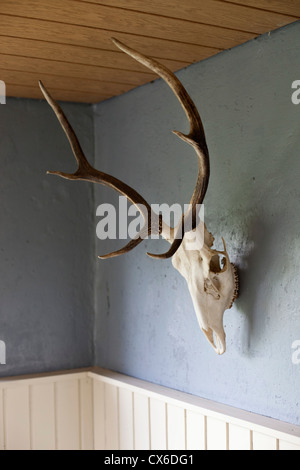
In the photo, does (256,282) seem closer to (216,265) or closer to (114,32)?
(216,265)

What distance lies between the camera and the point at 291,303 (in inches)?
71.2

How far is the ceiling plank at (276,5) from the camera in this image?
5.37 feet

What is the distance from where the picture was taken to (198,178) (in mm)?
1766

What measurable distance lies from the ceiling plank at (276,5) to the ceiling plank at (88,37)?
335mm

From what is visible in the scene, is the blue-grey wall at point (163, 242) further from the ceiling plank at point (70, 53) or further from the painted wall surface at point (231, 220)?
the ceiling plank at point (70, 53)

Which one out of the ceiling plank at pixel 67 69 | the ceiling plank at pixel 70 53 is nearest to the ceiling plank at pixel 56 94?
the ceiling plank at pixel 67 69

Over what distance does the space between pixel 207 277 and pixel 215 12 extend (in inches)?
28.3

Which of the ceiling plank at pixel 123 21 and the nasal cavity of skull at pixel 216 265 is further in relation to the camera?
the nasal cavity of skull at pixel 216 265

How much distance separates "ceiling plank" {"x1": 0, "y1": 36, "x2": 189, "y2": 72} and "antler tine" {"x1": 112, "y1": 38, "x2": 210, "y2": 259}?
39 cm

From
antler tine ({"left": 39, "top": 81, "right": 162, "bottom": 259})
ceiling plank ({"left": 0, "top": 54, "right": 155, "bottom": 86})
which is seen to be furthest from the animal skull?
ceiling plank ({"left": 0, "top": 54, "right": 155, "bottom": 86})

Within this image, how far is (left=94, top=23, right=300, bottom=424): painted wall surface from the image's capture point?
1826 mm

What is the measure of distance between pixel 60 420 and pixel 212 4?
1.74 m
